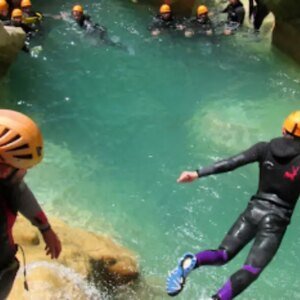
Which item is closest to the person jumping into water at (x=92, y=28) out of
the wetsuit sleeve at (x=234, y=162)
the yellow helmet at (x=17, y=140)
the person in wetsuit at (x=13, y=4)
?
the person in wetsuit at (x=13, y=4)

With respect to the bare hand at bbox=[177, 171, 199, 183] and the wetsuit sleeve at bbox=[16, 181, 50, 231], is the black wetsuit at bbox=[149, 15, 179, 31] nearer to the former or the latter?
the bare hand at bbox=[177, 171, 199, 183]

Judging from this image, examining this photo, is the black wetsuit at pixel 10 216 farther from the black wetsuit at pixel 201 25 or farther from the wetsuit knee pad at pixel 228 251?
the black wetsuit at pixel 201 25

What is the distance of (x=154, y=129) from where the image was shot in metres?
10.1

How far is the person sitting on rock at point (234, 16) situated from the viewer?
46.4 ft

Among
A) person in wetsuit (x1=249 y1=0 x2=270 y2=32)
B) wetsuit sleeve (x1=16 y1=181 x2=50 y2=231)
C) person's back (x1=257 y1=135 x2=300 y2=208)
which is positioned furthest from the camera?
person in wetsuit (x1=249 y1=0 x2=270 y2=32)

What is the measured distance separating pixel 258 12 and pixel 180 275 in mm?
10876

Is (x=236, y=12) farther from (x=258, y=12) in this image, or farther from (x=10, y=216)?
(x=10, y=216)

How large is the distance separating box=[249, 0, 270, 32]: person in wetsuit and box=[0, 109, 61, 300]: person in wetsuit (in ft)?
37.7

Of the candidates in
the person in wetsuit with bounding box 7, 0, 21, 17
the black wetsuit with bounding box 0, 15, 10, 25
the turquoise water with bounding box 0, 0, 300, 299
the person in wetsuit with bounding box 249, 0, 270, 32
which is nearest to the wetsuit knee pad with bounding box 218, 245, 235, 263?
the turquoise water with bounding box 0, 0, 300, 299

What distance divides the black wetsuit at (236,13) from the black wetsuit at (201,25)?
0.60 metres

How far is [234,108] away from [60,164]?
3948 mm

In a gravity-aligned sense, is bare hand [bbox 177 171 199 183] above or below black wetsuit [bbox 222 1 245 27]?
above

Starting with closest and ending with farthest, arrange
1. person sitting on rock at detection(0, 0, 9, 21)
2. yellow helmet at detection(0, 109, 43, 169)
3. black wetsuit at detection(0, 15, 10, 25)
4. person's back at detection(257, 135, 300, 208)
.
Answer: yellow helmet at detection(0, 109, 43, 169) → person's back at detection(257, 135, 300, 208) → black wetsuit at detection(0, 15, 10, 25) → person sitting on rock at detection(0, 0, 9, 21)

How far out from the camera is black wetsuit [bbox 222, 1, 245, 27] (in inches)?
559
